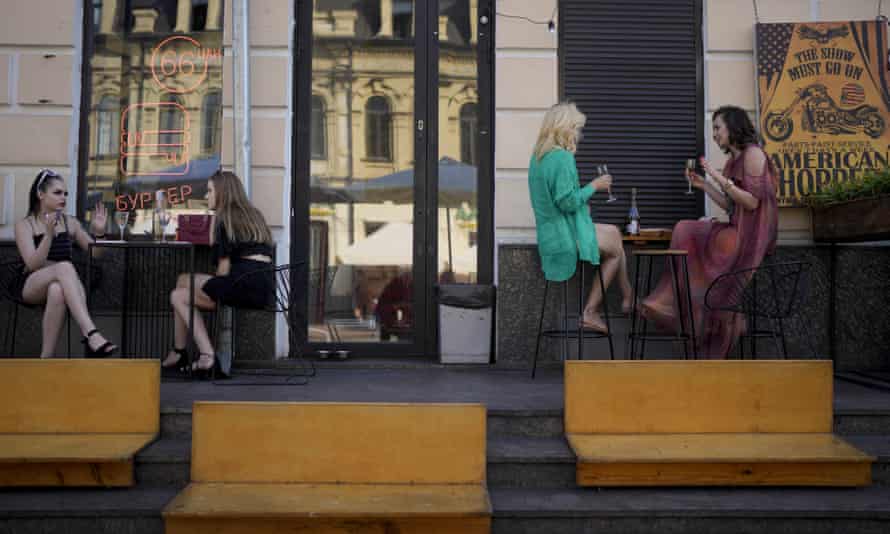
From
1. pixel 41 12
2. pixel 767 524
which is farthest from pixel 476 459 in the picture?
pixel 41 12

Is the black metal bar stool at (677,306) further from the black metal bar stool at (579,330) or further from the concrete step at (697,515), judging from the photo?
the concrete step at (697,515)

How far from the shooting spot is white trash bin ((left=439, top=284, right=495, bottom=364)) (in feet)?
19.9

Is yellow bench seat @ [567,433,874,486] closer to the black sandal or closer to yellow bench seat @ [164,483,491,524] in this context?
yellow bench seat @ [164,483,491,524]

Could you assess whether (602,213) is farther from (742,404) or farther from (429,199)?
(742,404)

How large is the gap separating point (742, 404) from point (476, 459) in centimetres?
133

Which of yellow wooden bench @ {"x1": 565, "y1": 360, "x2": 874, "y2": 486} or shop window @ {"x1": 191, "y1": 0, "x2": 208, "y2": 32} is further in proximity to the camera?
shop window @ {"x1": 191, "y1": 0, "x2": 208, "y2": 32}

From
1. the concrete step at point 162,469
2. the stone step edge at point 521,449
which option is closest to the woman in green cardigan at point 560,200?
the stone step edge at point 521,449

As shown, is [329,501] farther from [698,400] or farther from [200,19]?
[200,19]

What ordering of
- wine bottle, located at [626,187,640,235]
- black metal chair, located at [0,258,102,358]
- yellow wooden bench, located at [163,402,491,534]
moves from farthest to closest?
wine bottle, located at [626,187,640,235] < black metal chair, located at [0,258,102,358] < yellow wooden bench, located at [163,402,491,534]

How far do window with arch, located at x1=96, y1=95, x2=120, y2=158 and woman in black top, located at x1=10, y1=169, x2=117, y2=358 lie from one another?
860mm

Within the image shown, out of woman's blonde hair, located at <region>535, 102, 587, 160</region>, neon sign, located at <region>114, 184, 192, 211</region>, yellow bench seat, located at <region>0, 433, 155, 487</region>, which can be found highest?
woman's blonde hair, located at <region>535, 102, 587, 160</region>

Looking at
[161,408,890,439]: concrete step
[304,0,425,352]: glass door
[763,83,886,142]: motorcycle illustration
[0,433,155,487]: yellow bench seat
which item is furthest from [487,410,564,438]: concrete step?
[763,83,886,142]: motorcycle illustration

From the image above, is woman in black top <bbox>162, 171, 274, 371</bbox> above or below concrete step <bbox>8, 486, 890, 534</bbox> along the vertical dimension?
above

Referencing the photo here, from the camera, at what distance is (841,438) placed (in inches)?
157
